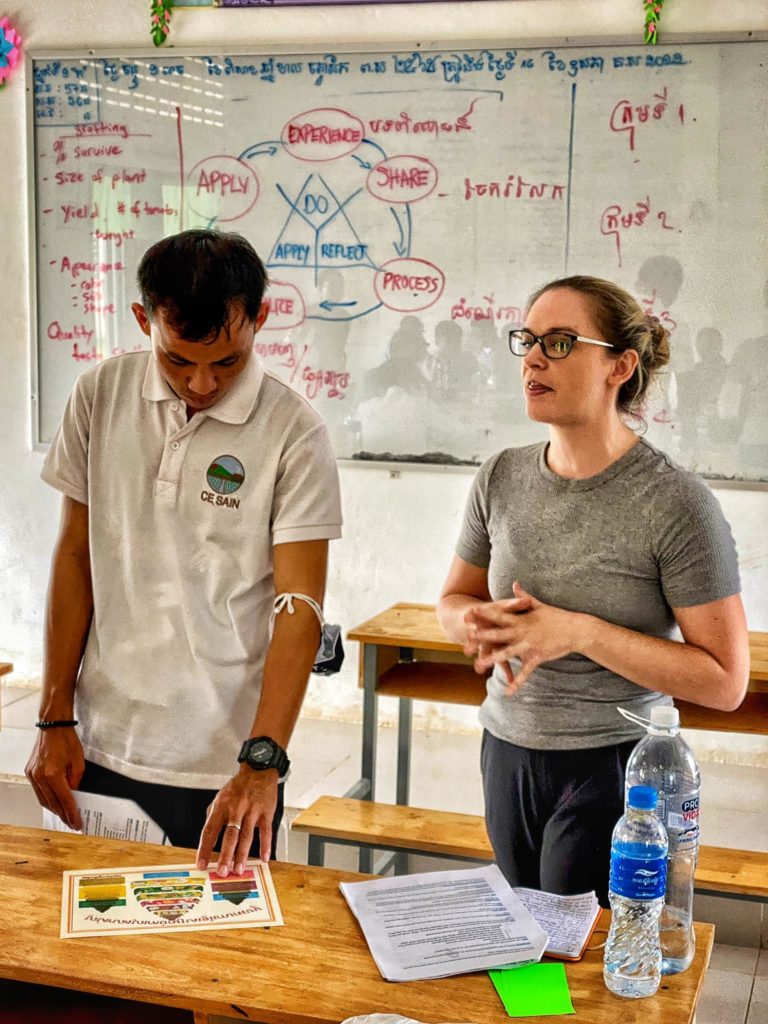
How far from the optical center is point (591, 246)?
403 cm

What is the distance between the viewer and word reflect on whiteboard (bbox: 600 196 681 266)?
395cm

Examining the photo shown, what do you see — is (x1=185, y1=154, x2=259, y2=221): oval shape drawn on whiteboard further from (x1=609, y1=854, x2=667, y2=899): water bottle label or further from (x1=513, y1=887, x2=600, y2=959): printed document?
(x1=609, y1=854, x2=667, y2=899): water bottle label

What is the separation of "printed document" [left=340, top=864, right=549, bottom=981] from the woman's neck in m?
0.63

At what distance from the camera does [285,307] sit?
4375 millimetres

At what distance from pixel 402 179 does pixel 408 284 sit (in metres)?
0.38

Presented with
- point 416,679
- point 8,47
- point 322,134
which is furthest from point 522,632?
A: point 8,47

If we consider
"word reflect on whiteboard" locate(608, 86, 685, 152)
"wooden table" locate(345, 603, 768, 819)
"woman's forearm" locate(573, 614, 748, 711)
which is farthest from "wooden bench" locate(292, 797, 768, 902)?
"word reflect on whiteboard" locate(608, 86, 685, 152)

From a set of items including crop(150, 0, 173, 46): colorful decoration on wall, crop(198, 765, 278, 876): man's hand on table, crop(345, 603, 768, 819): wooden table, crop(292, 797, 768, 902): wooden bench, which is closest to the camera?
crop(198, 765, 278, 876): man's hand on table

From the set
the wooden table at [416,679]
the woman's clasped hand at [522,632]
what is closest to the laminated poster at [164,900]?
the woman's clasped hand at [522,632]

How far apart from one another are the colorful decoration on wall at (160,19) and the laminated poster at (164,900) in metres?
3.65

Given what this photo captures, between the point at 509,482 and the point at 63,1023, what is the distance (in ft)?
3.41

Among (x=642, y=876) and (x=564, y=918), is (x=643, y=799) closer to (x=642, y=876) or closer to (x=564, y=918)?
(x=642, y=876)

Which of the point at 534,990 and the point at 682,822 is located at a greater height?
the point at 682,822

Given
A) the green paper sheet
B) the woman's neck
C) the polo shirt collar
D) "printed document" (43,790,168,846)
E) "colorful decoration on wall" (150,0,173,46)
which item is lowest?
"printed document" (43,790,168,846)
